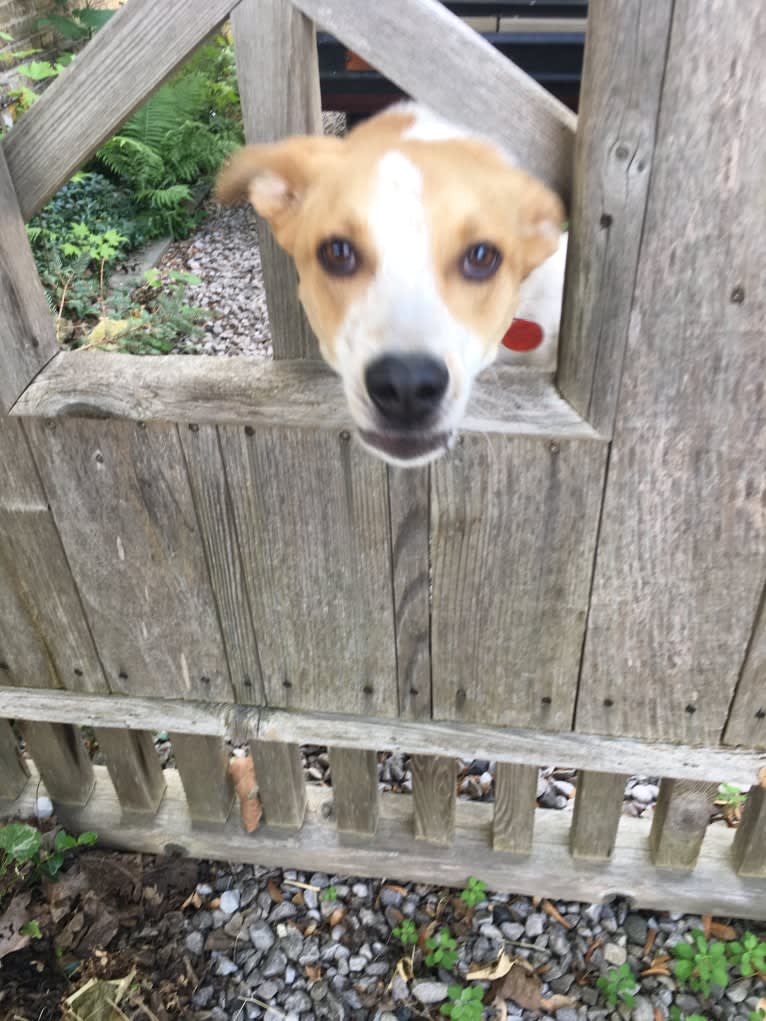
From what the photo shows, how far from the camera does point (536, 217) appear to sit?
52.4 inches

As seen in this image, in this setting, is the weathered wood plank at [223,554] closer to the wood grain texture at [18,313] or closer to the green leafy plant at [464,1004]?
the wood grain texture at [18,313]

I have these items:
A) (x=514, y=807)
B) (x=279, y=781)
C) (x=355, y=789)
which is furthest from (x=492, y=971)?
(x=279, y=781)

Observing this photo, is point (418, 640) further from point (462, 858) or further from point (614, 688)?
point (462, 858)

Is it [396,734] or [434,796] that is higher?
[396,734]

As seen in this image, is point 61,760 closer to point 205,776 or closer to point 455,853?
point 205,776

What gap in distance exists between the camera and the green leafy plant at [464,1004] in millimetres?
2127

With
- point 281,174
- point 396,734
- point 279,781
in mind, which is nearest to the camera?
point 281,174

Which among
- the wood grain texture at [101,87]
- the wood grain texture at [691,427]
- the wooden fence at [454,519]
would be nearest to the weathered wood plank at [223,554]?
the wooden fence at [454,519]

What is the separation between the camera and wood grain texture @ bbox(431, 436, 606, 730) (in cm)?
155

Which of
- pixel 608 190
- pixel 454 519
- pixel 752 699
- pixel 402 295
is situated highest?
pixel 608 190

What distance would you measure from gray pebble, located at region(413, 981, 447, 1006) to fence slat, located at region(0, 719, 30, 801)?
52.6 inches

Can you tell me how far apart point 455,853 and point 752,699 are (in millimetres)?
1054

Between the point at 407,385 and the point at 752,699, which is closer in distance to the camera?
the point at 407,385

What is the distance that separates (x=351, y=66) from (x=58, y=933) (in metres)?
2.81
